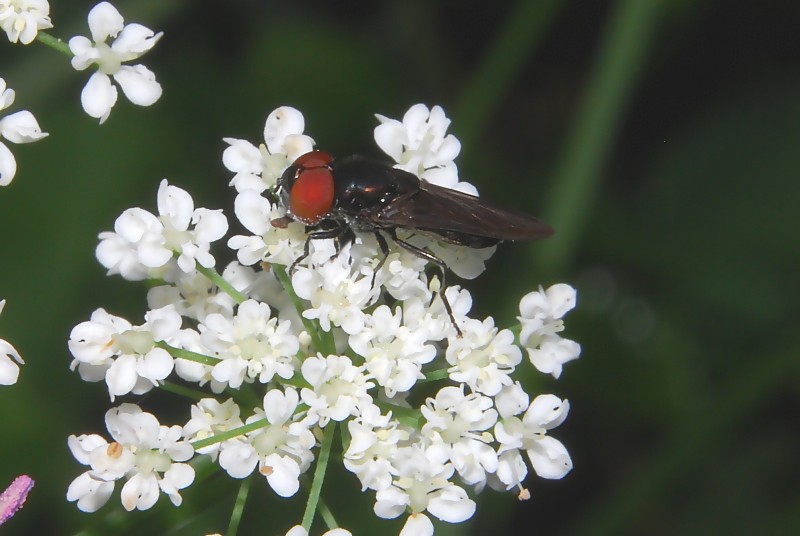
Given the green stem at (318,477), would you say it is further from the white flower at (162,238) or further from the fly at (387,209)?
the white flower at (162,238)

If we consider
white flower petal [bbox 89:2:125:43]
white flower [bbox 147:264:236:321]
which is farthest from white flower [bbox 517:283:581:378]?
white flower petal [bbox 89:2:125:43]

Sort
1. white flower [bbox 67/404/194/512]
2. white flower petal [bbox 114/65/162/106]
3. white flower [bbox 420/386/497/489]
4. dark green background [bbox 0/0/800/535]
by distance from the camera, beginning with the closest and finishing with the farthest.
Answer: white flower [bbox 67/404/194/512]
white flower [bbox 420/386/497/489]
white flower petal [bbox 114/65/162/106]
dark green background [bbox 0/0/800/535]

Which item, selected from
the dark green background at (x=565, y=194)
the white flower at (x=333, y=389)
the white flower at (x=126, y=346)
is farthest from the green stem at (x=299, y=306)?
the dark green background at (x=565, y=194)

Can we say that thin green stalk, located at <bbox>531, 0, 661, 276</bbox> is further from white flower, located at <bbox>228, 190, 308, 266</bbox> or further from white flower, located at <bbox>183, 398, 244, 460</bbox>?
white flower, located at <bbox>183, 398, 244, 460</bbox>

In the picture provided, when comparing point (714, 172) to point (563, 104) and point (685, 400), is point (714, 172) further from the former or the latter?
point (685, 400)

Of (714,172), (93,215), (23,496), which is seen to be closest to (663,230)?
(714,172)

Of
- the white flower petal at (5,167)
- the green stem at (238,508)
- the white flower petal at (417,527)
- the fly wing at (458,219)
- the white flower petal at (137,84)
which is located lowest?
the green stem at (238,508)
